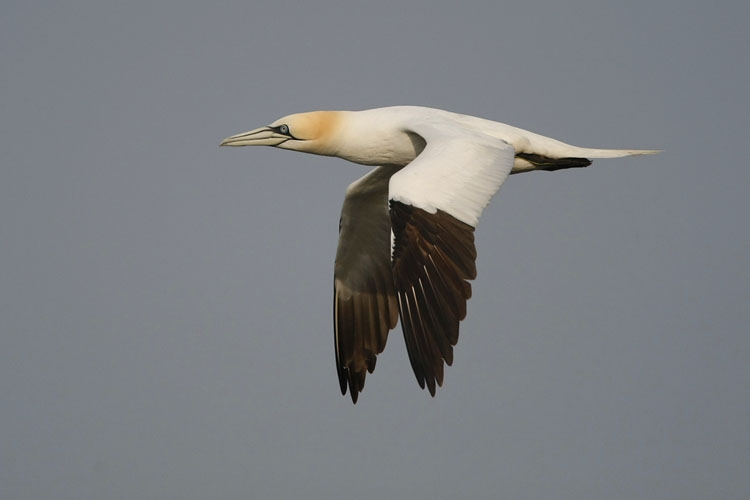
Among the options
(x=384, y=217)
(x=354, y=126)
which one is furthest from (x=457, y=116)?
(x=384, y=217)

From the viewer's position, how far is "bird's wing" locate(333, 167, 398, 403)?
43.3ft

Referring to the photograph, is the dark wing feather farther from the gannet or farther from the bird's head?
the bird's head

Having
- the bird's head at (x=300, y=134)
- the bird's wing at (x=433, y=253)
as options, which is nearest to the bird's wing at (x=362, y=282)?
the bird's head at (x=300, y=134)

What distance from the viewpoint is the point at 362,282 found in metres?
13.6

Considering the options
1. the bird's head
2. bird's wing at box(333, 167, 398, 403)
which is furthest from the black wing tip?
the bird's head

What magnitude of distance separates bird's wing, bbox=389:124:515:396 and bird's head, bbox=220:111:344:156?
2138 mm

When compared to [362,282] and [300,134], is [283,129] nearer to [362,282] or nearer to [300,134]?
[300,134]

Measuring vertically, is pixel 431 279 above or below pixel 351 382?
above

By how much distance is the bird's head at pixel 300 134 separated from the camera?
1234 cm

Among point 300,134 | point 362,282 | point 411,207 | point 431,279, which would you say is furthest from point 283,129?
point 431,279

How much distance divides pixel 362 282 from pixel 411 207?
373 cm

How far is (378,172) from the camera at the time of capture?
1320 centimetres

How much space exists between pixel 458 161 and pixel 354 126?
1.95m

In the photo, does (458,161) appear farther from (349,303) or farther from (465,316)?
(349,303)
